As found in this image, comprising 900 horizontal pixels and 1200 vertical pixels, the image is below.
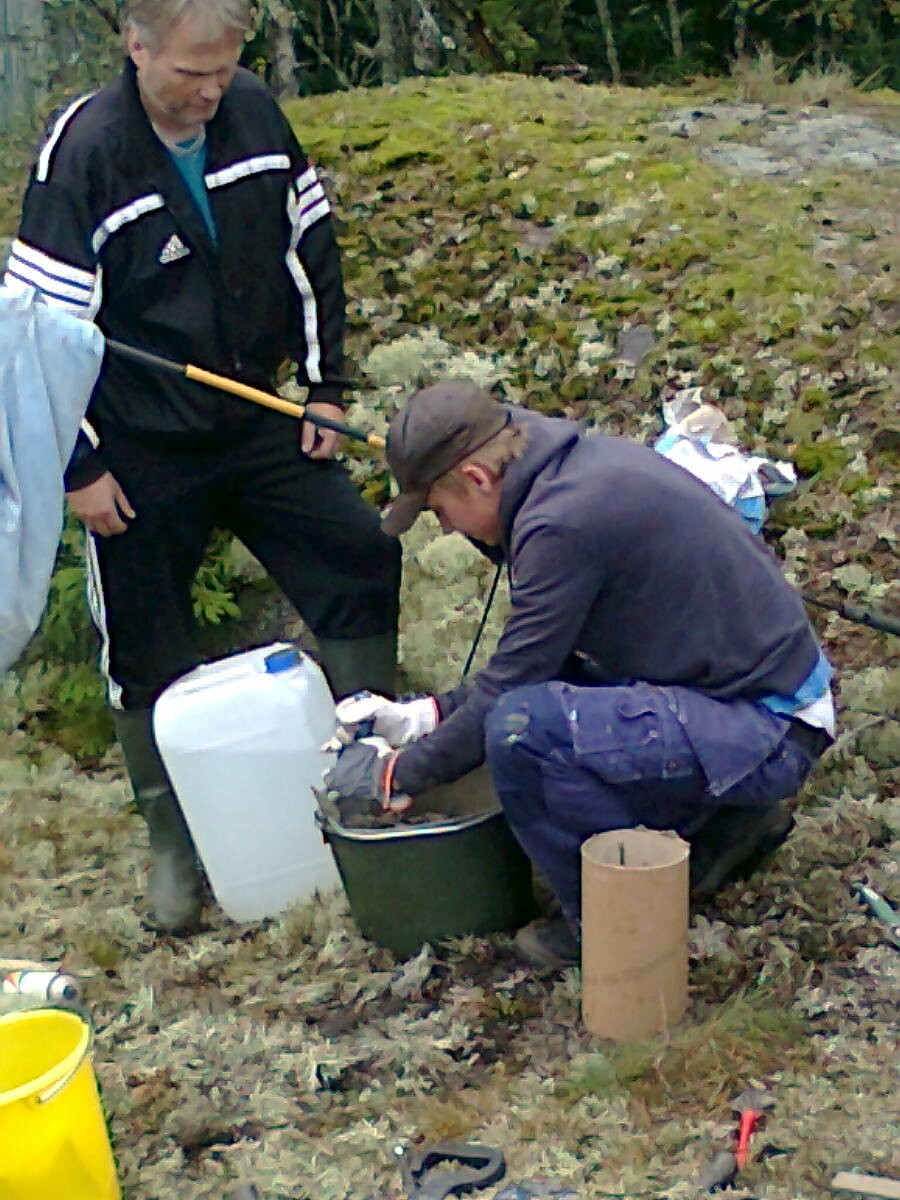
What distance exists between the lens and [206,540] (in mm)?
3594

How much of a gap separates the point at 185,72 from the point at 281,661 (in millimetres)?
1340

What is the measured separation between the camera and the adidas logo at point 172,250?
3.29 m

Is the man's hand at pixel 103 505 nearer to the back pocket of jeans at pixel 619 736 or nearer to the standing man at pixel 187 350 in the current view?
the standing man at pixel 187 350

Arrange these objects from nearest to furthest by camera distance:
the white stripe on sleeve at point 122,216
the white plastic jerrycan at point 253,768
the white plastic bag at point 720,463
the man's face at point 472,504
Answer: the man's face at point 472,504, the white stripe on sleeve at point 122,216, the white plastic jerrycan at point 253,768, the white plastic bag at point 720,463

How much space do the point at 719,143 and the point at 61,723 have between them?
3716 millimetres

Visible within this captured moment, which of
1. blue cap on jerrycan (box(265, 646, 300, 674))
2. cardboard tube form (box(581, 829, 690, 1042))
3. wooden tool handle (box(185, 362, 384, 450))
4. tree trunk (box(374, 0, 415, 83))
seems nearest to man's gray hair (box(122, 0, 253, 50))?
wooden tool handle (box(185, 362, 384, 450))

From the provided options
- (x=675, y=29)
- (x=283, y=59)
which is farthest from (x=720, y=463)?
(x=675, y=29)

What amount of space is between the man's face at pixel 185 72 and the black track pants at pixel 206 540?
0.73 m

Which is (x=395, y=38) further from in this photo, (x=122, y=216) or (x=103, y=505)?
(x=103, y=505)

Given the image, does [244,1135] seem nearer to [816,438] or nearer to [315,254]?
[315,254]

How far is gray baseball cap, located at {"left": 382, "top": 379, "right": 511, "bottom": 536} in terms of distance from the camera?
2.80 meters

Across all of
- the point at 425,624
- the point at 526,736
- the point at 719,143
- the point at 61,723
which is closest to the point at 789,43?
the point at 719,143

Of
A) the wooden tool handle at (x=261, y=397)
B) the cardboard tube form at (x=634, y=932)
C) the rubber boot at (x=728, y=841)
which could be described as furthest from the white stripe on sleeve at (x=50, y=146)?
the rubber boot at (x=728, y=841)

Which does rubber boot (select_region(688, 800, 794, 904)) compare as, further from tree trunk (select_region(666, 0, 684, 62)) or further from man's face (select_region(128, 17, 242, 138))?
tree trunk (select_region(666, 0, 684, 62))
